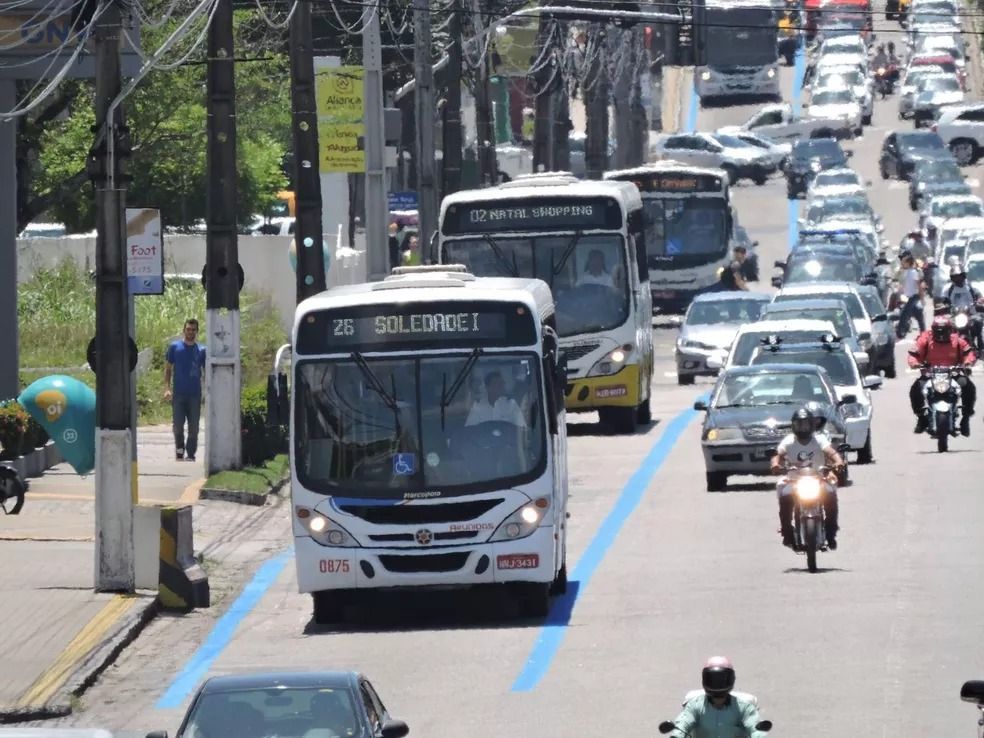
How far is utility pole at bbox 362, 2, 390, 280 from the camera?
3550cm

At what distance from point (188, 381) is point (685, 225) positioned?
23604 millimetres

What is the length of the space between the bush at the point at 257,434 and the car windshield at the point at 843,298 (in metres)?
11.7

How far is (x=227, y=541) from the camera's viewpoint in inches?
922

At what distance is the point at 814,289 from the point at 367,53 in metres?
8.53

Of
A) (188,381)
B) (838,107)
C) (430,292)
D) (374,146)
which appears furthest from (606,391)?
(838,107)

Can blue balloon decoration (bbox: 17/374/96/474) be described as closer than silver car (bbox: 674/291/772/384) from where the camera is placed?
Yes

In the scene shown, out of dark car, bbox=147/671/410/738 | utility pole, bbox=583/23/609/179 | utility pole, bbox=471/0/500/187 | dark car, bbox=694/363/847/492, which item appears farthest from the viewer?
utility pole, bbox=583/23/609/179

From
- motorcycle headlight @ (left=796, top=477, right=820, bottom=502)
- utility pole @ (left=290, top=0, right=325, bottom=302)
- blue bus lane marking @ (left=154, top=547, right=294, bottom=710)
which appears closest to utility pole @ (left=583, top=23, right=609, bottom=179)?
utility pole @ (left=290, top=0, right=325, bottom=302)

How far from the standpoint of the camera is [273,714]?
11.1m

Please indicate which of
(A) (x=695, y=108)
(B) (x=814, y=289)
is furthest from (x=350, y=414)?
(A) (x=695, y=108)

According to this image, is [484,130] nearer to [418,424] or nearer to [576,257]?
[576,257]

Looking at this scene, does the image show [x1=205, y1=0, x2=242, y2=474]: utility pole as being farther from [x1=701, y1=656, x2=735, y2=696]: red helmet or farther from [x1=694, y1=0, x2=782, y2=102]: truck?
[x1=694, y1=0, x2=782, y2=102]: truck

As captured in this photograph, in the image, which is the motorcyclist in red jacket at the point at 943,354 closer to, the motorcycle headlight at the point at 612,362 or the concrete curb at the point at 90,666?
the motorcycle headlight at the point at 612,362

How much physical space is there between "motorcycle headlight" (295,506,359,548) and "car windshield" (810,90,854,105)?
261 feet
